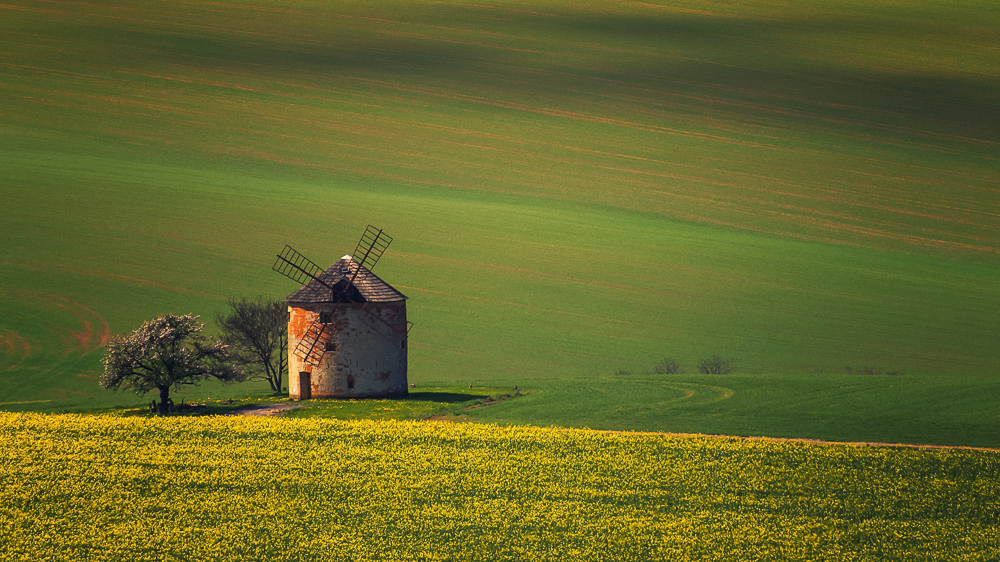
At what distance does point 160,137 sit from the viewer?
86.4 meters

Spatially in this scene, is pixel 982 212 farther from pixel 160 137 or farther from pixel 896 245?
pixel 160 137

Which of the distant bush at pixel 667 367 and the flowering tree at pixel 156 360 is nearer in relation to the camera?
the flowering tree at pixel 156 360

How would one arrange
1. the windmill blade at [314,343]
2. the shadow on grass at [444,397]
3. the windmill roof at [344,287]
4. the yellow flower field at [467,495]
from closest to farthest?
1. the yellow flower field at [467,495]
2. the shadow on grass at [444,397]
3. the windmill blade at [314,343]
4. the windmill roof at [344,287]

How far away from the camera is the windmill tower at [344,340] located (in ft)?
142

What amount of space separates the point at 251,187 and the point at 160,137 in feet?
42.2

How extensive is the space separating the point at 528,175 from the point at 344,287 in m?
44.8

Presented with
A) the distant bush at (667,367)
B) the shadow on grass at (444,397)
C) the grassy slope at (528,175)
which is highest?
the grassy slope at (528,175)

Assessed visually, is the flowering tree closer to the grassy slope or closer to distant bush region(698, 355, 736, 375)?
the grassy slope

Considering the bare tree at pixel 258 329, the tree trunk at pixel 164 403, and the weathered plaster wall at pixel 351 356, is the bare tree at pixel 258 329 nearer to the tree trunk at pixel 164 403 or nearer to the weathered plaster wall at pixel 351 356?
the weathered plaster wall at pixel 351 356

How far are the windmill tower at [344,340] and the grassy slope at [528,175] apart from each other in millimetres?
13732

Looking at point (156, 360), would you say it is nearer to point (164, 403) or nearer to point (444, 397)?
point (164, 403)

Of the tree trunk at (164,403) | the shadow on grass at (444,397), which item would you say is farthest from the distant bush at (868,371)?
the tree trunk at (164,403)

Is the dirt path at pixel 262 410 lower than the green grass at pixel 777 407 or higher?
higher

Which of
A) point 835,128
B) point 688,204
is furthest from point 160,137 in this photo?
point 835,128
